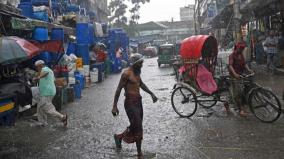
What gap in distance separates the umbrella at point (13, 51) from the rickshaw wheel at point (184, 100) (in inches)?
152

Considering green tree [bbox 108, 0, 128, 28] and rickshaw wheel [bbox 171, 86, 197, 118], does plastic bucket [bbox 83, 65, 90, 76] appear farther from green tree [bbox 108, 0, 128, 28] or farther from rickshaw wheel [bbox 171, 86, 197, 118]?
green tree [bbox 108, 0, 128, 28]

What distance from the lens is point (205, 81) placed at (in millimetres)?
10836

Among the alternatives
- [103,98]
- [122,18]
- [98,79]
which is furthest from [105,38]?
[122,18]

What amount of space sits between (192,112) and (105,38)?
19964 mm

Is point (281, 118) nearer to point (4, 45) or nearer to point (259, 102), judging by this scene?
point (259, 102)

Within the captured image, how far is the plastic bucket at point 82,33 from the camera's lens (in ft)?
66.5

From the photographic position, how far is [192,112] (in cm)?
1048

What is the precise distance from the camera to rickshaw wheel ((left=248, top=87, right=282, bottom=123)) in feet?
29.3

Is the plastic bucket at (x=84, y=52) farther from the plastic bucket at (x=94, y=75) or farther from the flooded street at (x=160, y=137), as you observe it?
the flooded street at (x=160, y=137)

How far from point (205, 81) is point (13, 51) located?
5073mm

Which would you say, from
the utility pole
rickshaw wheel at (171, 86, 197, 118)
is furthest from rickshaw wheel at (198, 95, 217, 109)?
the utility pole

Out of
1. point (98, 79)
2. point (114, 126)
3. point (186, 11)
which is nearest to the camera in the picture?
point (114, 126)

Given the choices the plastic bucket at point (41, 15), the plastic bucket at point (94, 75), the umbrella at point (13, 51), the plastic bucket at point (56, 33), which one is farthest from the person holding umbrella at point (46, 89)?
the plastic bucket at point (94, 75)

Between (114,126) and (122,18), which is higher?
(122,18)
